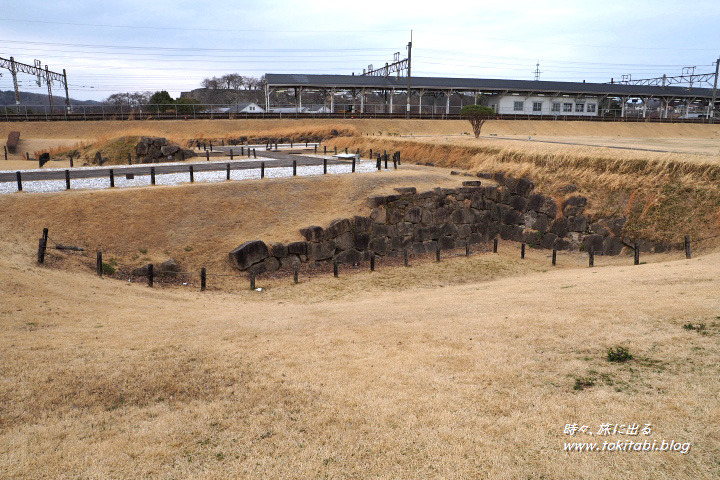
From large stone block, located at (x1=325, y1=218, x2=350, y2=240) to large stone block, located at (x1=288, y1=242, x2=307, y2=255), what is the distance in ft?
3.66

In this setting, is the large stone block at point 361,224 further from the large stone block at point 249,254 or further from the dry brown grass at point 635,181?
the dry brown grass at point 635,181

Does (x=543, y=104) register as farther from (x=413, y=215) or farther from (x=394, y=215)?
(x=394, y=215)

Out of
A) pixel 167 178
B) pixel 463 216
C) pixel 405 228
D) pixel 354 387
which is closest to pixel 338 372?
pixel 354 387

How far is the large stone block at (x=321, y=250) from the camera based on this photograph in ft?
61.9

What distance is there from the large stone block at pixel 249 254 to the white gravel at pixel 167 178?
22.5 ft

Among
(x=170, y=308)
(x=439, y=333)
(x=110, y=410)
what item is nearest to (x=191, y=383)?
(x=110, y=410)

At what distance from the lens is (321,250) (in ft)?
62.8

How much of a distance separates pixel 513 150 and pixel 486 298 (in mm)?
17588

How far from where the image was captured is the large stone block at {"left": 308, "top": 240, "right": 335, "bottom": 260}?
Answer: 1888 cm

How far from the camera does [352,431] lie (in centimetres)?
592

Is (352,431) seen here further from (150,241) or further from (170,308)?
(150,241)

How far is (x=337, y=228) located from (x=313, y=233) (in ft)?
3.80

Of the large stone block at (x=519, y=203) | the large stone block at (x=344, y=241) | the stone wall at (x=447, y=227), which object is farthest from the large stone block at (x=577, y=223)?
the large stone block at (x=344, y=241)

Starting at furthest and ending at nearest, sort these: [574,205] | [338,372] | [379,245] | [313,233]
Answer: [574,205] → [379,245] → [313,233] → [338,372]
